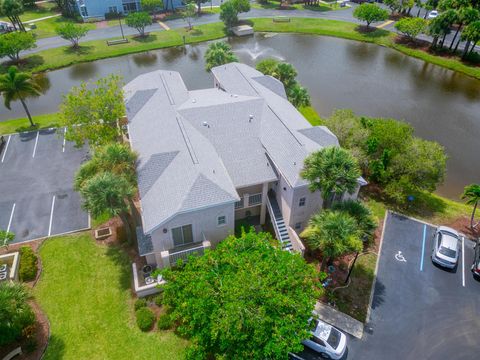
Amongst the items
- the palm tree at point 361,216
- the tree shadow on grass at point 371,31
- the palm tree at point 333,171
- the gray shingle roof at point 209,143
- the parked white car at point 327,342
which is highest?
the palm tree at point 333,171

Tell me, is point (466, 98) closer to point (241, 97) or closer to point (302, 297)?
point (241, 97)

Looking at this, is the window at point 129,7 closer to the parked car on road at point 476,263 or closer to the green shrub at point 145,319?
the green shrub at point 145,319

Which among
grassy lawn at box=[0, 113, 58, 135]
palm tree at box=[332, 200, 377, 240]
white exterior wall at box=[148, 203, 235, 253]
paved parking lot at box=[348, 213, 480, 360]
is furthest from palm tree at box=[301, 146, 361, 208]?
grassy lawn at box=[0, 113, 58, 135]

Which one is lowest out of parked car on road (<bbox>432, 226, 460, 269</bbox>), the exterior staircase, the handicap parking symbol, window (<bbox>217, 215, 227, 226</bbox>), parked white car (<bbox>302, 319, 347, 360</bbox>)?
the handicap parking symbol

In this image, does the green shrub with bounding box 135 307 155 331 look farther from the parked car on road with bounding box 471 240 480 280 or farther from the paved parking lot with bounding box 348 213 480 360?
the parked car on road with bounding box 471 240 480 280

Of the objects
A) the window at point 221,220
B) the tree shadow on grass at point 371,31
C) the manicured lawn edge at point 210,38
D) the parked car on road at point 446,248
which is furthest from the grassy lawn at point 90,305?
the tree shadow on grass at point 371,31

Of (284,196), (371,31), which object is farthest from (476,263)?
(371,31)
